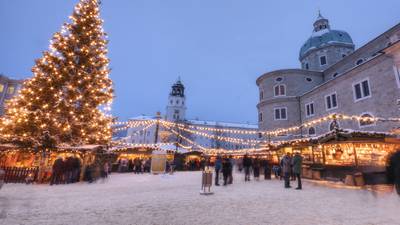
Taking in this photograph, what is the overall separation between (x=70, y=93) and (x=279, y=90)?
28.8 meters

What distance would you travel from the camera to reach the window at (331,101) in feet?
76.9

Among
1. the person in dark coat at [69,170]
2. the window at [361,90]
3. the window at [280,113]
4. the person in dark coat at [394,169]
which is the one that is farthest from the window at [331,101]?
the person in dark coat at [69,170]

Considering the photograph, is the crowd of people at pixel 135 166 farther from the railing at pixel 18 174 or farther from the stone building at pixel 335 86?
the stone building at pixel 335 86

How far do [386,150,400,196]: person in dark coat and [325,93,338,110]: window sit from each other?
959 inches

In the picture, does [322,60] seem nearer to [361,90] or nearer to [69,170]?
[361,90]

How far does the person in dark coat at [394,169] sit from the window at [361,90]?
837 inches

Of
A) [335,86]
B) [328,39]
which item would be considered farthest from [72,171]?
[328,39]

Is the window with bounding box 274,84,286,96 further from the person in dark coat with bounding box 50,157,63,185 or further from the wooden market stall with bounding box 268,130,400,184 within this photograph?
the person in dark coat with bounding box 50,157,63,185

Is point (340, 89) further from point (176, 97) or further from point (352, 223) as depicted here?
point (176, 97)

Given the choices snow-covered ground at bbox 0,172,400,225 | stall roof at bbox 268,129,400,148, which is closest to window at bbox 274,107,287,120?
stall roof at bbox 268,129,400,148

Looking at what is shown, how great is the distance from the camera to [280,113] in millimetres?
30953

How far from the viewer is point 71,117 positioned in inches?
482

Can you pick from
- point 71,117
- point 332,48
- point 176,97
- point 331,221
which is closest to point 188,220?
point 331,221

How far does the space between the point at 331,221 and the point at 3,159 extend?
1746cm
